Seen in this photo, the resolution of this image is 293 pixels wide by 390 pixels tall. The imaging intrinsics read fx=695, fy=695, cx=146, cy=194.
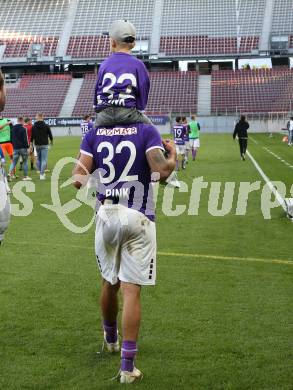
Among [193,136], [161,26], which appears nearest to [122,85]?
[193,136]

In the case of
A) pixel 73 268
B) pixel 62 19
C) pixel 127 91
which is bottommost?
pixel 73 268

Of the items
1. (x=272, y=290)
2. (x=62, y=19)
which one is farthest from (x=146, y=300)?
(x=62, y=19)

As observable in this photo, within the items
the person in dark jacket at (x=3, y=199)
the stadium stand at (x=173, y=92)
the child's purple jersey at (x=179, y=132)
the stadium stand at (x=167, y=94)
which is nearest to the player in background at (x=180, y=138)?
the child's purple jersey at (x=179, y=132)

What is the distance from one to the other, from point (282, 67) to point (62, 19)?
23980mm

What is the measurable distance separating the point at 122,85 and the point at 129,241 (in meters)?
1.05

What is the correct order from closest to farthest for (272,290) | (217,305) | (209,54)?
(217,305) → (272,290) → (209,54)

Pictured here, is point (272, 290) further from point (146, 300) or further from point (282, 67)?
point (282, 67)

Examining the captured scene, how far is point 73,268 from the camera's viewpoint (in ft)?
27.1

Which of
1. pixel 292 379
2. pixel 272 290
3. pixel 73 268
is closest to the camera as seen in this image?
pixel 292 379

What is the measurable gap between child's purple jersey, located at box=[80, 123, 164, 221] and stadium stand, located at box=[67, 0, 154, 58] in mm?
66090

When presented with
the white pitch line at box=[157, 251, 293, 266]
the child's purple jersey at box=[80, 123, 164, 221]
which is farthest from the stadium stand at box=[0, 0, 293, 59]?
the child's purple jersey at box=[80, 123, 164, 221]

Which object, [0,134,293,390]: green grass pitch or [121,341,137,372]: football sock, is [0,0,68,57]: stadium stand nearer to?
[0,134,293,390]: green grass pitch

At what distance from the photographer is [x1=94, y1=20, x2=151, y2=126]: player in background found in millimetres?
4668

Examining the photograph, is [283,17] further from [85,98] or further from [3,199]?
[3,199]
